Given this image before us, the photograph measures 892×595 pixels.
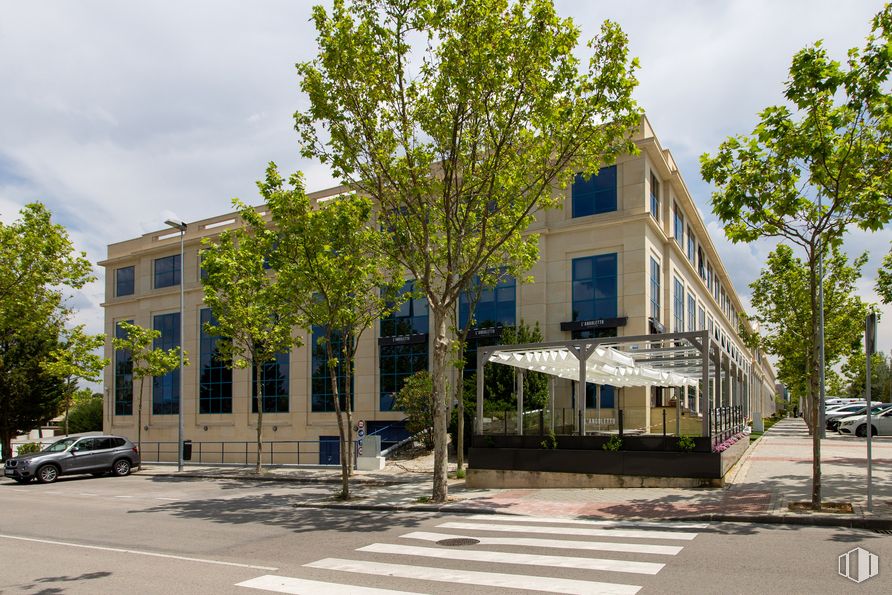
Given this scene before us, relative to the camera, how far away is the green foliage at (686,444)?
1538 centimetres

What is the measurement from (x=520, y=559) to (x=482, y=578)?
1121mm

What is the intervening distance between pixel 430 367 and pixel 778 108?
22992mm

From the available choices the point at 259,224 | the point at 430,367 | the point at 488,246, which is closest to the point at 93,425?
the point at 430,367

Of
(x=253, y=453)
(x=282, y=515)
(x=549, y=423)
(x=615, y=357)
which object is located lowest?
(x=253, y=453)

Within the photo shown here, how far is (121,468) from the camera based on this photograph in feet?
87.4

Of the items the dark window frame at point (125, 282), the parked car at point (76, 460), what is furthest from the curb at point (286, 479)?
the dark window frame at point (125, 282)

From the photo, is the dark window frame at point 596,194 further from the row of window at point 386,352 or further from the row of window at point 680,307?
the row of window at point 680,307

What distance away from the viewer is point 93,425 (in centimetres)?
7794

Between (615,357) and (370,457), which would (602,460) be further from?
(370,457)

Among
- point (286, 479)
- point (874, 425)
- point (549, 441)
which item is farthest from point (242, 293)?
point (874, 425)

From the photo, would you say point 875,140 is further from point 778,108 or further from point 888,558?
point 888,558

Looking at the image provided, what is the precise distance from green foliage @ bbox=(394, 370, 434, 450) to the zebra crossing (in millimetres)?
15723

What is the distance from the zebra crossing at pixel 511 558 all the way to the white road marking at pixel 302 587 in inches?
0.4

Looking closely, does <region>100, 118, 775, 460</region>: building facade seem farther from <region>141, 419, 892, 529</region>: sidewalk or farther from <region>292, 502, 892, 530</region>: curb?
<region>292, 502, 892, 530</region>: curb
